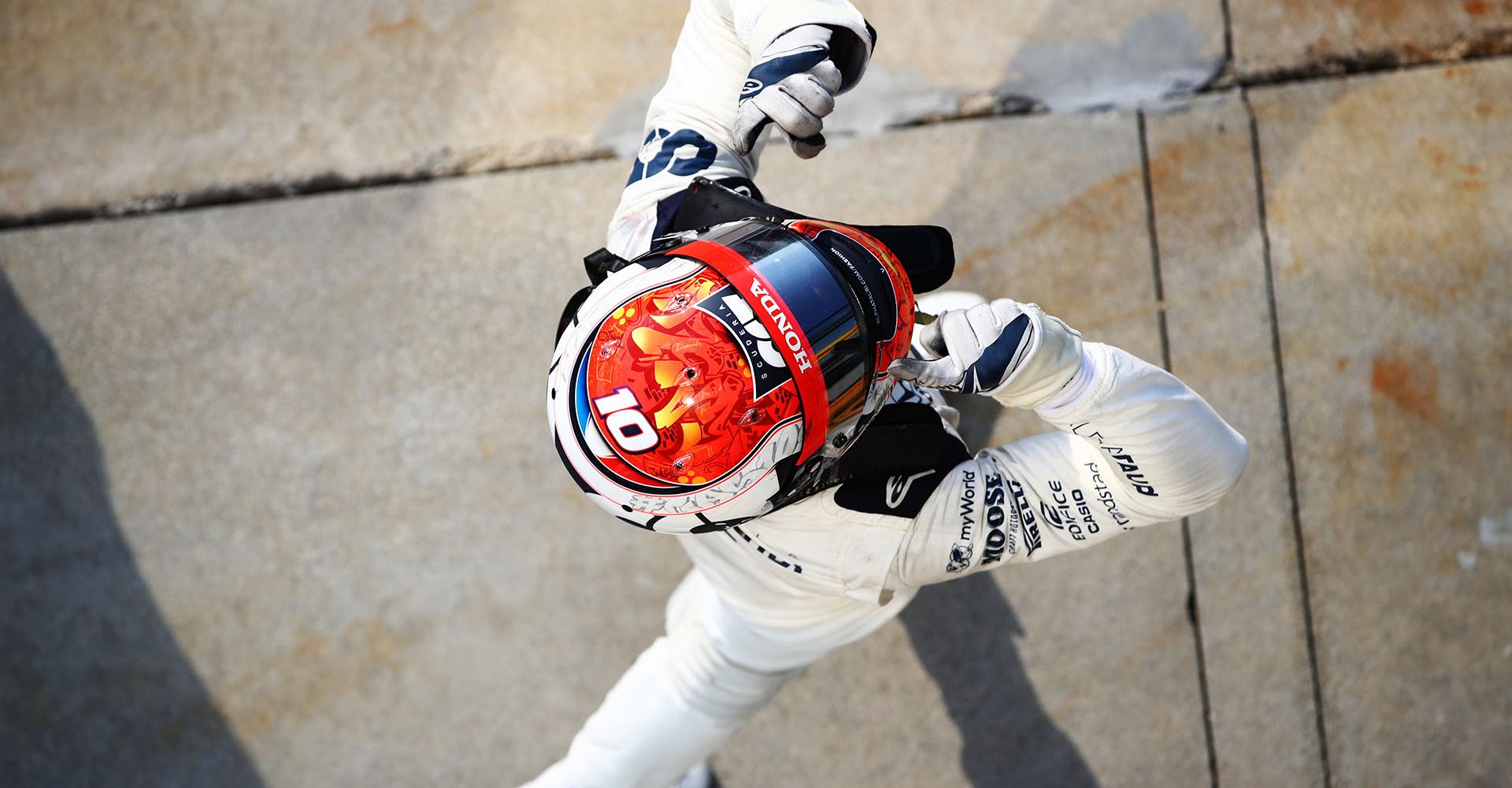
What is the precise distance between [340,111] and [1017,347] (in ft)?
8.34

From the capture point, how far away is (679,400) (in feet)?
4.69

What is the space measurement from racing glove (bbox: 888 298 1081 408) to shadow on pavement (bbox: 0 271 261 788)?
106 inches

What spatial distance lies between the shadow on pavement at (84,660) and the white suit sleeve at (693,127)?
222 cm

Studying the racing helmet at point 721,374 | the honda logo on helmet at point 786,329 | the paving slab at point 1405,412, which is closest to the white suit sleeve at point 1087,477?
the racing helmet at point 721,374

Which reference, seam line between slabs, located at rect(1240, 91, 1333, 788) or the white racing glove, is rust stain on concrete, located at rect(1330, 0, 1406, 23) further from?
the white racing glove

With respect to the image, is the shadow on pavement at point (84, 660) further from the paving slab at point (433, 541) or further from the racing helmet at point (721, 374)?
the racing helmet at point (721, 374)

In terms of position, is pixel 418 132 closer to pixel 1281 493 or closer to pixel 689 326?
pixel 689 326

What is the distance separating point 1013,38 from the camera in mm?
3057

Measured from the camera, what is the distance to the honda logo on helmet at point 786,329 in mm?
1472

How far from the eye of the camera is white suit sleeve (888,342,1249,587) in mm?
1583

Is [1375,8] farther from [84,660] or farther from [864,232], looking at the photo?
[84,660]

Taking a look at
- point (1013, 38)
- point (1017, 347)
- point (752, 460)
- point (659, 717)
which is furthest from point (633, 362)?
point (1013, 38)

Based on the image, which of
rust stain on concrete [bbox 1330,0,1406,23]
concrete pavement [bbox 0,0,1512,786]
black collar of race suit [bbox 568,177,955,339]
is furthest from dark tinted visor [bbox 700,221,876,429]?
rust stain on concrete [bbox 1330,0,1406,23]

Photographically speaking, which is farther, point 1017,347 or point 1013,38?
point 1013,38
